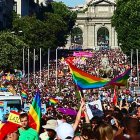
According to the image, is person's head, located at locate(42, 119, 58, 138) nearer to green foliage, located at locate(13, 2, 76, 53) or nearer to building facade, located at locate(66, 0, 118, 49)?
green foliage, located at locate(13, 2, 76, 53)

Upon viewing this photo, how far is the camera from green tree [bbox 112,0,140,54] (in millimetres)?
83269

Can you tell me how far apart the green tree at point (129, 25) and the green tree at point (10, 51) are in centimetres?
1023

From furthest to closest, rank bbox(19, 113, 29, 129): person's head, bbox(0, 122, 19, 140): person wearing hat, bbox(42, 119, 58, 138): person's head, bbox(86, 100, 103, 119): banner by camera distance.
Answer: bbox(86, 100, 103, 119): banner
bbox(19, 113, 29, 129): person's head
bbox(42, 119, 58, 138): person's head
bbox(0, 122, 19, 140): person wearing hat

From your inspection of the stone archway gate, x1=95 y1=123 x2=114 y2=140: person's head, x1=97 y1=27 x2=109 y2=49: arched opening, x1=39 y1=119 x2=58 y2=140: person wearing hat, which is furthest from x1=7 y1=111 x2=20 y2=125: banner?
x1=97 y1=27 x2=109 y2=49: arched opening

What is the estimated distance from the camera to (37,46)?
94.6 meters

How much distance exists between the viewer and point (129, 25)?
84375mm

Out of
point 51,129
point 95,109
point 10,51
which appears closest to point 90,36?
point 10,51

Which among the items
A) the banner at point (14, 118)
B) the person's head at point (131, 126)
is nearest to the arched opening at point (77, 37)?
the banner at point (14, 118)

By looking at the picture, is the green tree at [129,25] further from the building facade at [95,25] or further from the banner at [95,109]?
the banner at [95,109]

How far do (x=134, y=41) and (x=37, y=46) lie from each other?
15229mm

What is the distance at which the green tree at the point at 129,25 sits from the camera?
3278 inches

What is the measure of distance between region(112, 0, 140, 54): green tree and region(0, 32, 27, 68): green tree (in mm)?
10228

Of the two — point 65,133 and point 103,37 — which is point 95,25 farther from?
point 65,133

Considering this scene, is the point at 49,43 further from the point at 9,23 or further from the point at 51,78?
the point at 51,78
